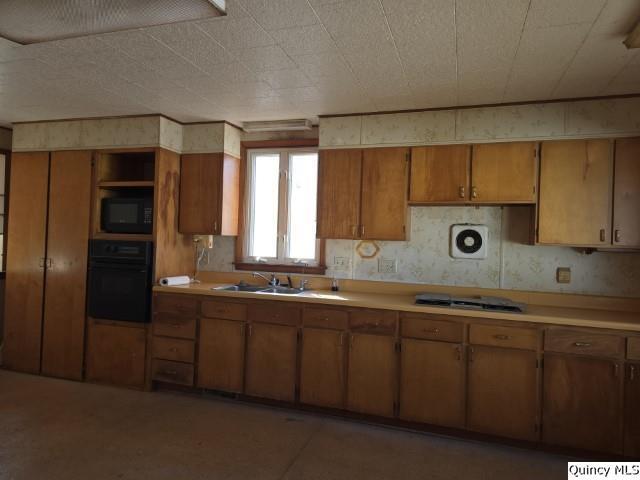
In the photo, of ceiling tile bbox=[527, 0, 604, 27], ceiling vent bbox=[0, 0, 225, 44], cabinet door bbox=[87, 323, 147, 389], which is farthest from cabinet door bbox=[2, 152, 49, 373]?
ceiling tile bbox=[527, 0, 604, 27]

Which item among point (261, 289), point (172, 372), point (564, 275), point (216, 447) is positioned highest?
point (564, 275)

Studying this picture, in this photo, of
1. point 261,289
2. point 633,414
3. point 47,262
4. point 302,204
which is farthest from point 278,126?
point 633,414

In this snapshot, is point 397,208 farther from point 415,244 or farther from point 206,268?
point 206,268

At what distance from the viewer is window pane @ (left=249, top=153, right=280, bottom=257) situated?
12.8 feet

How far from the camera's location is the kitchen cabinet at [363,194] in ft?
10.5

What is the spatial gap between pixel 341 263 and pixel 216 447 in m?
1.73

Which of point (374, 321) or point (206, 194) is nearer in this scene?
point (374, 321)

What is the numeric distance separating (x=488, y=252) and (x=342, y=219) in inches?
46.2

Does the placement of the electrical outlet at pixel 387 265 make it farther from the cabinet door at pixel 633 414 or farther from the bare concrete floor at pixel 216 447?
the cabinet door at pixel 633 414

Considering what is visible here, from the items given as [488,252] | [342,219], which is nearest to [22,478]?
[342,219]

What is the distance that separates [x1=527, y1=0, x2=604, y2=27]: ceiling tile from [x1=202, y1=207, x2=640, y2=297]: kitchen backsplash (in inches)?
60.1

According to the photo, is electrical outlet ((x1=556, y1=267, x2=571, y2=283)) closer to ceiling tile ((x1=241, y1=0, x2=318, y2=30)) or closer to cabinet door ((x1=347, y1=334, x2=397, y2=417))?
cabinet door ((x1=347, y1=334, x2=397, y2=417))

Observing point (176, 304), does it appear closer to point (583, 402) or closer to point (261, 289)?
point (261, 289)

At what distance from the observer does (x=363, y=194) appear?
129 inches
